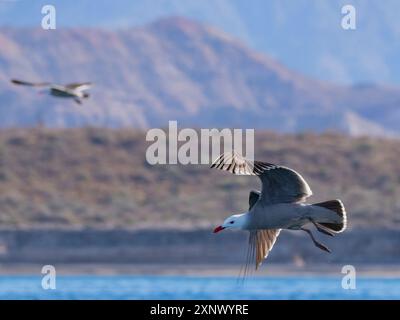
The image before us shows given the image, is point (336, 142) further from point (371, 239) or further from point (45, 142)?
point (371, 239)

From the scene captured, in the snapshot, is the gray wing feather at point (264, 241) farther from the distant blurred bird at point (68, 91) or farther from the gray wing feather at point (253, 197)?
the distant blurred bird at point (68, 91)

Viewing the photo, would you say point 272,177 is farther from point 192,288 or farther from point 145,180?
point 145,180

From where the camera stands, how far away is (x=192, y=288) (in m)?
44.8

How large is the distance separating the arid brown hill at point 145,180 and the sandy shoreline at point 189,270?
21.4 ft

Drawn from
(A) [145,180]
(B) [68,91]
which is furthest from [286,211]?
(A) [145,180]

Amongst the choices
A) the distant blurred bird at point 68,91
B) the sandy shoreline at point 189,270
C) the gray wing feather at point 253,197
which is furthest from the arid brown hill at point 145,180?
the gray wing feather at point 253,197

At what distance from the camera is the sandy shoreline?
54438 mm

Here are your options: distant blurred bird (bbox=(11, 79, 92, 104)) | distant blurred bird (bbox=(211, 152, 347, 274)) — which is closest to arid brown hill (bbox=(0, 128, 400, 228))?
distant blurred bird (bbox=(11, 79, 92, 104))

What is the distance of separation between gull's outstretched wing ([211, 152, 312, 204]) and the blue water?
21.4 m

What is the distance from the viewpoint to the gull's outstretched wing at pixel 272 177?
1573 centimetres

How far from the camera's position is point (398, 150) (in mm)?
83875

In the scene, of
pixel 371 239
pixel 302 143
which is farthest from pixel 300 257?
pixel 302 143

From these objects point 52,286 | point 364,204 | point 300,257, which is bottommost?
point 52,286

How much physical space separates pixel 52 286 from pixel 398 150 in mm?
42503
